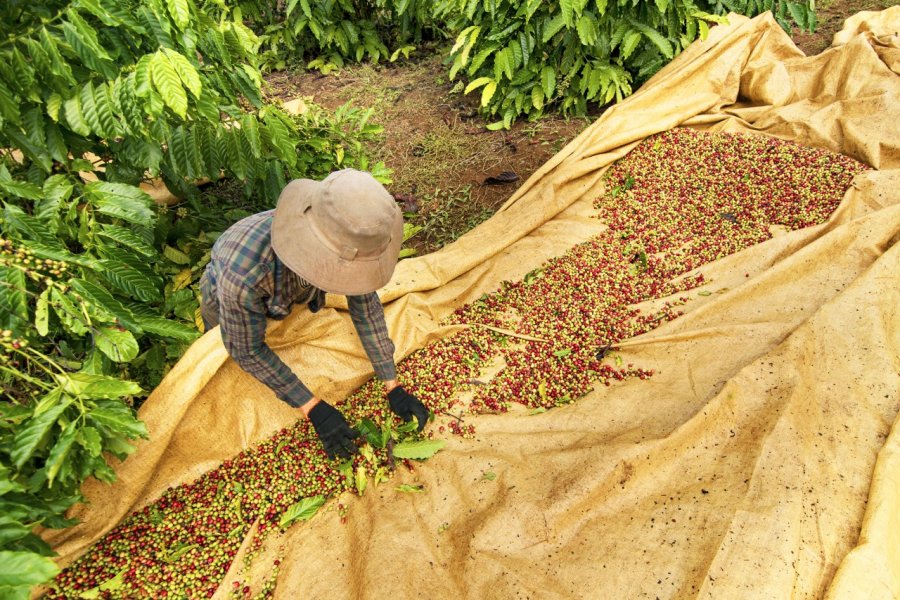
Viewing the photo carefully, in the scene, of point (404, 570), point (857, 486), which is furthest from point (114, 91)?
point (857, 486)

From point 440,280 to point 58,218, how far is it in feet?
5.46

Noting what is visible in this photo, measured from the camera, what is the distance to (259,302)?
6.20ft

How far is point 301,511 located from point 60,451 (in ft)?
2.94

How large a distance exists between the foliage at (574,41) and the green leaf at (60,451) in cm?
351

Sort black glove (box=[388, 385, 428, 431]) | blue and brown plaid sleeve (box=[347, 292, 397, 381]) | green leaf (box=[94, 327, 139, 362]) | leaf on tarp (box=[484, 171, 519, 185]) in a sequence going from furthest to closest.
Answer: leaf on tarp (box=[484, 171, 519, 185]), black glove (box=[388, 385, 428, 431]), blue and brown plaid sleeve (box=[347, 292, 397, 381]), green leaf (box=[94, 327, 139, 362])

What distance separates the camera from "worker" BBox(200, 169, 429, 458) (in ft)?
5.03

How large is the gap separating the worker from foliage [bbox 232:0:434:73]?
413 cm

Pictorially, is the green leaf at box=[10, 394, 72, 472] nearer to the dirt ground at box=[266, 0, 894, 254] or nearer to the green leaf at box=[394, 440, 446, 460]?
the green leaf at box=[394, 440, 446, 460]

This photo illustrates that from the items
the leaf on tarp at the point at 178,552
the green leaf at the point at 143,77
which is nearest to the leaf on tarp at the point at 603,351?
the leaf on tarp at the point at 178,552

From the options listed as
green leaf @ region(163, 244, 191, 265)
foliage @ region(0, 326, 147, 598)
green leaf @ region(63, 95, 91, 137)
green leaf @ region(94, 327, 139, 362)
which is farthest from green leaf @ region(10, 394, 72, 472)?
green leaf @ region(163, 244, 191, 265)

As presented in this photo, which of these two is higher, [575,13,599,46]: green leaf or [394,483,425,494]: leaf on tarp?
[575,13,599,46]: green leaf

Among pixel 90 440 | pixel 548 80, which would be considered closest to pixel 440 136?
pixel 548 80

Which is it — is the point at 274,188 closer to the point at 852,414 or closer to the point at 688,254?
the point at 688,254

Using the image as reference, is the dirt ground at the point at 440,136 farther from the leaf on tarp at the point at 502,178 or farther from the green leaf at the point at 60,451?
the green leaf at the point at 60,451
